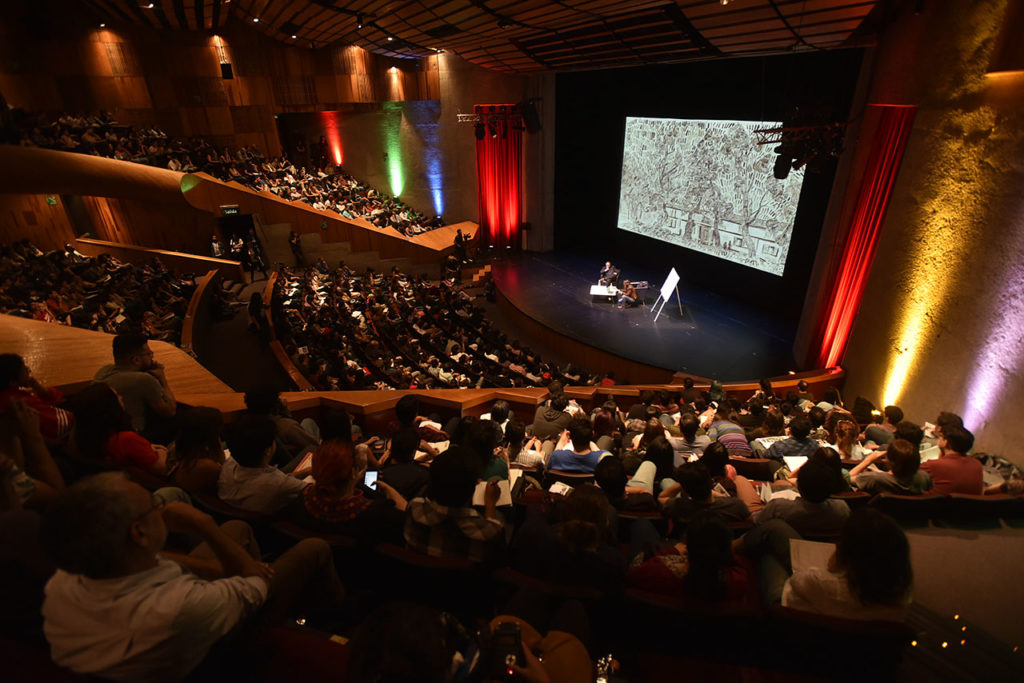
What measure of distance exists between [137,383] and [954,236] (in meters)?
6.96

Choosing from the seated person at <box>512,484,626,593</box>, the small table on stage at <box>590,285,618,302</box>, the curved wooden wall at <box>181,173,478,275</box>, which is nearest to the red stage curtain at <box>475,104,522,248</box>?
the curved wooden wall at <box>181,173,478,275</box>

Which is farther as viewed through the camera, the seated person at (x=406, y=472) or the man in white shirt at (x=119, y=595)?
the seated person at (x=406, y=472)

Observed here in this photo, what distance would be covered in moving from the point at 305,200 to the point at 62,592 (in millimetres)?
13276

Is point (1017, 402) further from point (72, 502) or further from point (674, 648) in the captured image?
point (72, 502)

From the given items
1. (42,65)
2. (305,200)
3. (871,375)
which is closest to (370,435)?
(871,375)

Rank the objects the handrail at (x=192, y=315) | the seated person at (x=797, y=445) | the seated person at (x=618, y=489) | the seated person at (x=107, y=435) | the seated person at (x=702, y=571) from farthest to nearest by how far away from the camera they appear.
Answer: the handrail at (x=192, y=315), the seated person at (x=797, y=445), the seated person at (x=618, y=489), the seated person at (x=107, y=435), the seated person at (x=702, y=571)

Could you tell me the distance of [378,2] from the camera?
8.37 meters

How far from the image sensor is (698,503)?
96.3 inches

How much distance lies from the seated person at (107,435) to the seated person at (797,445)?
3923mm

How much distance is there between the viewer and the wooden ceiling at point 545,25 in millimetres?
6059

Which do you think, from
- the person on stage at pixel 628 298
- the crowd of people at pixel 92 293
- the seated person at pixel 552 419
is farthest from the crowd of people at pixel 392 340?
the person on stage at pixel 628 298

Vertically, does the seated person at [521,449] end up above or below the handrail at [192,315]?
above

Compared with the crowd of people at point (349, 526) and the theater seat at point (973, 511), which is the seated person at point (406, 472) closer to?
the crowd of people at point (349, 526)

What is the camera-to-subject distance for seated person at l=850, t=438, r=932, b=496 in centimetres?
289
